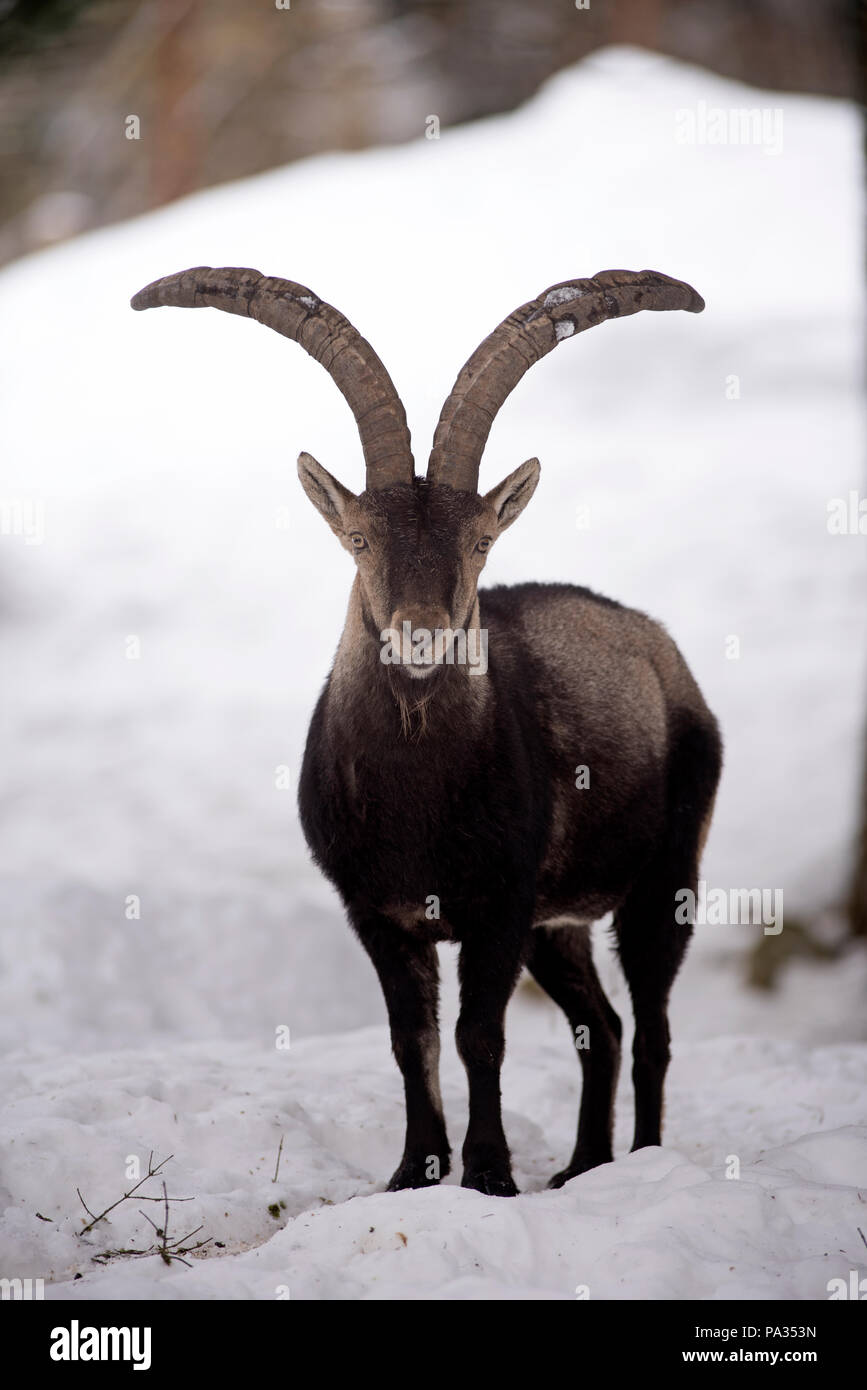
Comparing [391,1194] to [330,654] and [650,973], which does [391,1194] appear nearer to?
[650,973]

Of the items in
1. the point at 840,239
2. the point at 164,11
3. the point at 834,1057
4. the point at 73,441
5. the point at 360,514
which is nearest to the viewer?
the point at 360,514

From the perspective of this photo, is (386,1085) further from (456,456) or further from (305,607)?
(305,607)

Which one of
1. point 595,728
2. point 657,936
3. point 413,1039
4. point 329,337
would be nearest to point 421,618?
point 329,337

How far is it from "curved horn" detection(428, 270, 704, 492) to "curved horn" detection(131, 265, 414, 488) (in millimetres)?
177

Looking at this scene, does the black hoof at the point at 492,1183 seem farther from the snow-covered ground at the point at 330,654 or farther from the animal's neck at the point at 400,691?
the animal's neck at the point at 400,691

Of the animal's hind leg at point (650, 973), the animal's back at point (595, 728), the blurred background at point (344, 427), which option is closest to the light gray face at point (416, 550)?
the animal's back at point (595, 728)

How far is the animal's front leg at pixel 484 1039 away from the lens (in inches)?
218

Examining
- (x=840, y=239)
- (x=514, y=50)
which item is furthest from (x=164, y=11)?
(x=840, y=239)

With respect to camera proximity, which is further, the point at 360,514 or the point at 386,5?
the point at 386,5

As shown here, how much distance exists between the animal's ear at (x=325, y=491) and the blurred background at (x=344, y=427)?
Answer: 3598 mm

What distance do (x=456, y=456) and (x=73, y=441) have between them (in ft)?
48.3

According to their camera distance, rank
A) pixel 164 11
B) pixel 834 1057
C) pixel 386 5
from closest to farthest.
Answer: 1. pixel 834 1057
2. pixel 164 11
3. pixel 386 5

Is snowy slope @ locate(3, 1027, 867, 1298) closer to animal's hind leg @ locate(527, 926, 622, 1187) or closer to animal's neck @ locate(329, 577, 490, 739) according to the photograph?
animal's hind leg @ locate(527, 926, 622, 1187)
